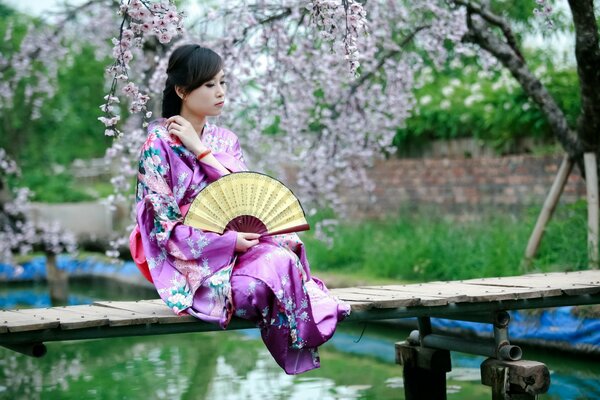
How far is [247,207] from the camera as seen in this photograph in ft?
12.4

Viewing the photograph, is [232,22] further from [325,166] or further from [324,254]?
[324,254]

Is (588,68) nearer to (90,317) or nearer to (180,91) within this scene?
(180,91)

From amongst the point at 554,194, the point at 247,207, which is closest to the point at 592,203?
the point at 554,194

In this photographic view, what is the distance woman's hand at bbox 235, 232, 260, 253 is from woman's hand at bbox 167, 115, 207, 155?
410mm

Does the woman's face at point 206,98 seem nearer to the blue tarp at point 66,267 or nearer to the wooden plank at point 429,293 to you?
the wooden plank at point 429,293

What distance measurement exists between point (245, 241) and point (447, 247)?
16.9ft

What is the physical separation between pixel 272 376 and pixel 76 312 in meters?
2.69

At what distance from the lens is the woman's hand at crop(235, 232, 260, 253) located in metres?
3.76

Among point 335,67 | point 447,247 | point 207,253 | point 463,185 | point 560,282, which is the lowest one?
point 560,282

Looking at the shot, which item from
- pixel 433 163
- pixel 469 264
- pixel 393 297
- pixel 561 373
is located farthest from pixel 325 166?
pixel 393 297

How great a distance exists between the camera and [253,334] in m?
8.94

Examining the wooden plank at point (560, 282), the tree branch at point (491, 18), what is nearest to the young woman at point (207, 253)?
the wooden plank at point (560, 282)

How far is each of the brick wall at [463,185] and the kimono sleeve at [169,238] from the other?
5.37m

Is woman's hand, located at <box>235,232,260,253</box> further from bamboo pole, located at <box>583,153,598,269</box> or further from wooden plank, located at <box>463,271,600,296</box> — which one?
bamboo pole, located at <box>583,153,598,269</box>
